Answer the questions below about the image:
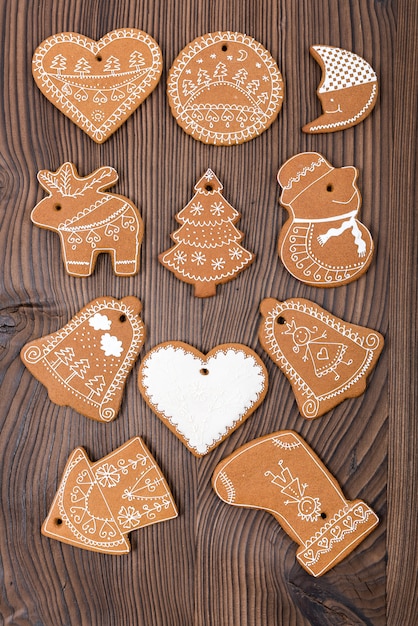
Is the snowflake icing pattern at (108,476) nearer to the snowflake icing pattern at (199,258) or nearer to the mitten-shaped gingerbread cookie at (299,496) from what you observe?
the mitten-shaped gingerbread cookie at (299,496)

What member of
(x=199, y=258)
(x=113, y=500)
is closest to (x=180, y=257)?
(x=199, y=258)

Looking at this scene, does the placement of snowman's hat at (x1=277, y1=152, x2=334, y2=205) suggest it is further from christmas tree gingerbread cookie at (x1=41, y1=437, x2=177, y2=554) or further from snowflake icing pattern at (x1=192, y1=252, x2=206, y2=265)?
christmas tree gingerbread cookie at (x1=41, y1=437, x2=177, y2=554)

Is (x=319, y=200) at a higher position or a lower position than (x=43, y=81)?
lower

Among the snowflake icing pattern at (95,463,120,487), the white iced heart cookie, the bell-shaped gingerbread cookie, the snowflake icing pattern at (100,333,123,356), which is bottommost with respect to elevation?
the snowflake icing pattern at (95,463,120,487)

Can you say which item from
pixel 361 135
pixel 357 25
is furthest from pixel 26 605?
pixel 357 25

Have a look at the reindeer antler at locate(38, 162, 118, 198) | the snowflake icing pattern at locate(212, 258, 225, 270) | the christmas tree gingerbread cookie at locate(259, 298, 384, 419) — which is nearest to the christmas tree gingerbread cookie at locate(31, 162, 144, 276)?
the reindeer antler at locate(38, 162, 118, 198)

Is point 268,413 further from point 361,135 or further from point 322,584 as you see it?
point 361,135
